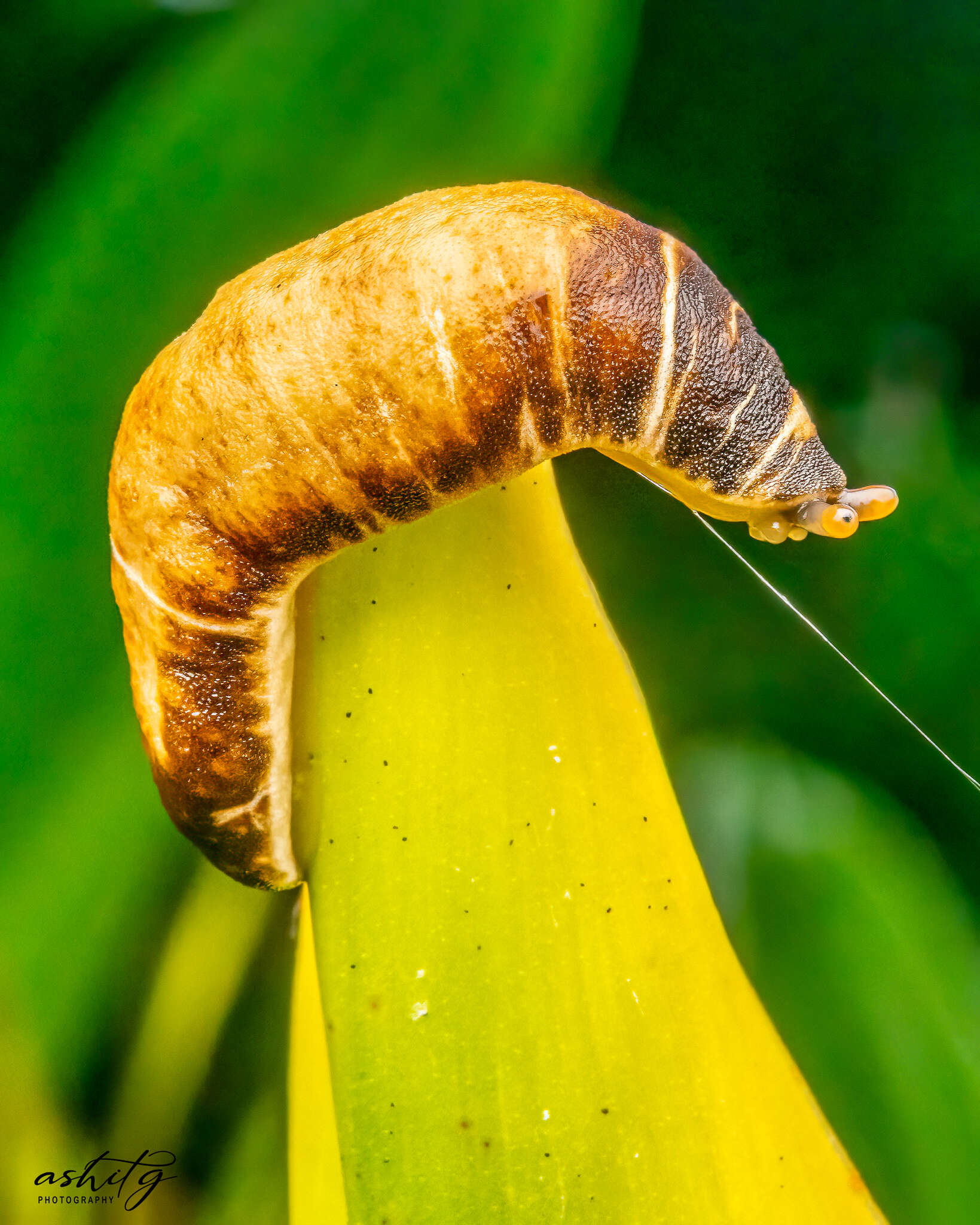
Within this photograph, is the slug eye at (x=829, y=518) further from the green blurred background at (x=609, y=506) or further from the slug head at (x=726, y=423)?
the green blurred background at (x=609, y=506)

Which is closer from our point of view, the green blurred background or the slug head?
the slug head

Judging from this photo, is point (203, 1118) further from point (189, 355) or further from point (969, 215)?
point (969, 215)

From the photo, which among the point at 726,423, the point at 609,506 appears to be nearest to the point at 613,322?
the point at 726,423

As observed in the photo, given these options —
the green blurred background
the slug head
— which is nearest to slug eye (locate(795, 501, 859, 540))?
the slug head

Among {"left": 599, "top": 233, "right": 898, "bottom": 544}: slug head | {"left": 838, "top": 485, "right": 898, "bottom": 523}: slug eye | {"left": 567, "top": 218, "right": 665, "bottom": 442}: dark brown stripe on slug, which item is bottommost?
{"left": 838, "top": 485, "right": 898, "bottom": 523}: slug eye

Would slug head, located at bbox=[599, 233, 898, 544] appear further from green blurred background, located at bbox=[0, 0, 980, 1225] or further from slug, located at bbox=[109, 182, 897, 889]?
green blurred background, located at bbox=[0, 0, 980, 1225]

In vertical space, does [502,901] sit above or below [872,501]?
below

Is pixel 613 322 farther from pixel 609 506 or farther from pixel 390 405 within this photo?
pixel 609 506
